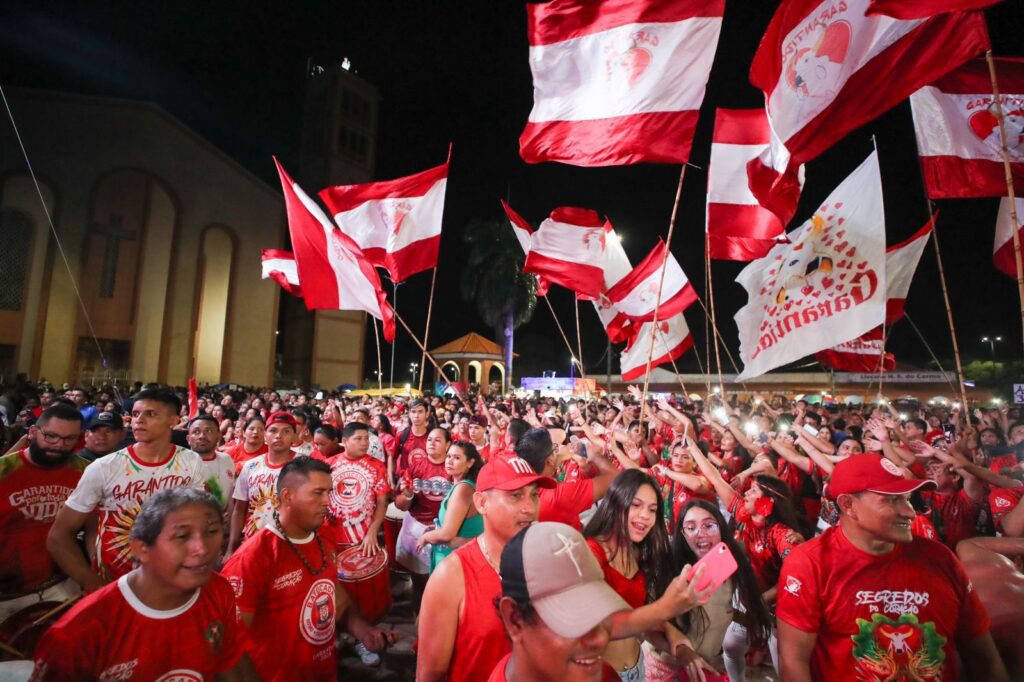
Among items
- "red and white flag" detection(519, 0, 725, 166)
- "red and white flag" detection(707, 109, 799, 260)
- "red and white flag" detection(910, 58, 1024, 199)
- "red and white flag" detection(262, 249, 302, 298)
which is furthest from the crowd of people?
"red and white flag" detection(262, 249, 302, 298)

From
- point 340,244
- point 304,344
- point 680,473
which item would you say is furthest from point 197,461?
point 304,344

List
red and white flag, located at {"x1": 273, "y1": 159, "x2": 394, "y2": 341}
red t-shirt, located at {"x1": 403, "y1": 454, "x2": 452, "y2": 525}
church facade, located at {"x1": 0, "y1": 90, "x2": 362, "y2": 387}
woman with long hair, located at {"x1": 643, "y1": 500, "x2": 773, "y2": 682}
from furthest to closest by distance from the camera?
church facade, located at {"x1": 0, "y1": 90, "x2": 362, "y2": 387}, red and white flag, located at {"x1": 273, "y1": 159, "x2": 394, "y2": 341}, red t-shirt, located at {"x1": 403, "y1": 454, "x2": 452, "y2": 525}, woman with long hair, located at {"x1": 643, "y1": 500, "x2": 773, "y2": 682}

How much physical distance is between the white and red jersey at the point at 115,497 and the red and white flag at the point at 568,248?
24.4 ft

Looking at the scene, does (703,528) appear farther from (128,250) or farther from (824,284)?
(128,250)

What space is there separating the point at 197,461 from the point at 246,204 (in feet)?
121

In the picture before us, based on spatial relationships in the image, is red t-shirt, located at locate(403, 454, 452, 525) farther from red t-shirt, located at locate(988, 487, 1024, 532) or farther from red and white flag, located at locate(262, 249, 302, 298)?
red and white flag, located at locate(262, 249, 302, 298)

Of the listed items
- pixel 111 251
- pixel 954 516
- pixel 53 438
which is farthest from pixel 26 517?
pixel 111 251

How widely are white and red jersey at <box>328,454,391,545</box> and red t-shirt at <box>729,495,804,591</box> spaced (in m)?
3.47

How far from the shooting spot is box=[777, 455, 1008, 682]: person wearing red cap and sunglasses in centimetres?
265

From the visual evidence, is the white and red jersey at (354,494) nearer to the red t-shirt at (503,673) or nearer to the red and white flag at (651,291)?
the red t-shirt at (503,673)

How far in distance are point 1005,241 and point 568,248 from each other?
6.26 m

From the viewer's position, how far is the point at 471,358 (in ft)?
159

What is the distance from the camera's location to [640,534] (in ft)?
10.9

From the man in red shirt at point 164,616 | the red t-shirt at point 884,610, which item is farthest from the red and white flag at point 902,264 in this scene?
the man in red shirt at point 164,616
